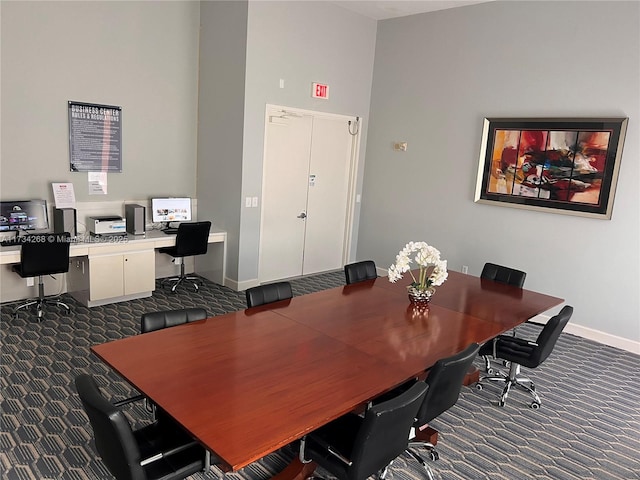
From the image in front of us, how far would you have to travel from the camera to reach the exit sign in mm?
6215

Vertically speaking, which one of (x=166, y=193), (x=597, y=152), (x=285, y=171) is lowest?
(x=166, y=193)

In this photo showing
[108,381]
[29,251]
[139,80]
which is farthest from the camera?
[139,80]

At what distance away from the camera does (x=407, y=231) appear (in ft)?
22.2

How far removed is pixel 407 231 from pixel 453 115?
65.4 inches

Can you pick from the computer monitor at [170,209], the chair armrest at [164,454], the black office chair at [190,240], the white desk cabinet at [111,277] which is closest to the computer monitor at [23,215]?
the white desk cabinet at [111,277]

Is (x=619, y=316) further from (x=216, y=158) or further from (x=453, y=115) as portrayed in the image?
(x=216, y=158)

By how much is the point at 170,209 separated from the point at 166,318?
327cm

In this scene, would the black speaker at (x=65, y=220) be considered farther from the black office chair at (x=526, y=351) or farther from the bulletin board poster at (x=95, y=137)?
the black office chair at (x=526, y=351)

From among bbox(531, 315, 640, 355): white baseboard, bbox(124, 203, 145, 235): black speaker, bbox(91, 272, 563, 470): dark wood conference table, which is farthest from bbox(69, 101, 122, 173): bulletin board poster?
bbox(531, 315, 640, 355): white baseboard

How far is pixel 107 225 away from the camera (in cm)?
538

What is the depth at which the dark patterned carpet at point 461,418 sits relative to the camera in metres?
2.88

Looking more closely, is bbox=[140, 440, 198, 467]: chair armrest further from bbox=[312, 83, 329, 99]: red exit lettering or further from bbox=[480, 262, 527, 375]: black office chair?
bbox=[312, 83, 329, 99]: red exit lettering

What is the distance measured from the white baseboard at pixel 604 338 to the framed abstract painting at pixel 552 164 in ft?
4.07

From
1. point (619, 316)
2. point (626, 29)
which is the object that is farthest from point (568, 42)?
point (619, 316)
